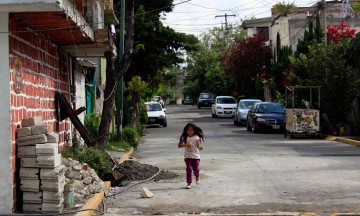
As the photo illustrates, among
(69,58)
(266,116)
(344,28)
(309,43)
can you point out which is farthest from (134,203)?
(344,28)

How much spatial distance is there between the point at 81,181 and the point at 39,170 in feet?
6.30

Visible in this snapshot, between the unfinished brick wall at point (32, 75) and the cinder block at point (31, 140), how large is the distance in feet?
0.40

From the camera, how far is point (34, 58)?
11203 mm

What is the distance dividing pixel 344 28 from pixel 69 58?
27.0 m

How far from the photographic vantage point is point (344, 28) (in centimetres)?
3934

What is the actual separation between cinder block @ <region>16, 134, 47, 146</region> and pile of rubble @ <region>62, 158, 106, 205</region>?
1143 mm

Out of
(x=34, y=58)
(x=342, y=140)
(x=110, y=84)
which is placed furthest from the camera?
(x=342, y=140)

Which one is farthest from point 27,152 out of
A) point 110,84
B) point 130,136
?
point 130,136

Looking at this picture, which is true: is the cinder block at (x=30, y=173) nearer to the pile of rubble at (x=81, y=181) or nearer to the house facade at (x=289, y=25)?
the pile of rubble at (x=81, y=181)

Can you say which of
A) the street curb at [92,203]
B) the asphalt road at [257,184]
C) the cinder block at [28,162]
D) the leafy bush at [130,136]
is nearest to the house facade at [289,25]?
the leafy bush at [130,136]

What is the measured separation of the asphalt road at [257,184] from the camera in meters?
10.2

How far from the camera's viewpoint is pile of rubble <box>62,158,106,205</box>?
1034 cm

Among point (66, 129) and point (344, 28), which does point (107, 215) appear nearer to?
point (66, 129)

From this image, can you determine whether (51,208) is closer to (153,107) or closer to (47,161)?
(47,161)
